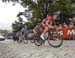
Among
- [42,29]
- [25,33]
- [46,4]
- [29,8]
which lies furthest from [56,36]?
[29,8]

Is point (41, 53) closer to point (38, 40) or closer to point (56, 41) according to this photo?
point (56, 41)

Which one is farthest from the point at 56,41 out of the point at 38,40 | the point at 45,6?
the point at 45,6

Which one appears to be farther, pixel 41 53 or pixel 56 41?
pixel 56 41

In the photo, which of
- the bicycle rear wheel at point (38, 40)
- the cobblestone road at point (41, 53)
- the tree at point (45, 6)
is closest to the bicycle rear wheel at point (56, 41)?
the cobblestone road at point (41, 53)

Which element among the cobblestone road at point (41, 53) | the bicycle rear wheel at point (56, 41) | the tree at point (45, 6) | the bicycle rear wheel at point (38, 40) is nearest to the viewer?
the cobblestone road at point (41, 53)

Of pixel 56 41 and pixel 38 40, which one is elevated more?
pixel 56 41

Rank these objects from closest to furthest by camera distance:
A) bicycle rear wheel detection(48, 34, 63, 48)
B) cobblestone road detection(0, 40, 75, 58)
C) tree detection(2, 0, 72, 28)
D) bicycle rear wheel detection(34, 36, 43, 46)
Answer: cobblestone road detection(0, 40, 75, 58) → bicycle rear wheel detection(48, 34, 63, 48) → bicycle rear wheel detection(34, 36, 43, 46) → tree detection(2, 0, 72, 28)

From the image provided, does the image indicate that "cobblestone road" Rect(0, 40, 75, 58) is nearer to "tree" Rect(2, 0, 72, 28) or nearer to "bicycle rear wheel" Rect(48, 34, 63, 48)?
"bicycle rear wheel" Rect(48, 34, 63, 48)

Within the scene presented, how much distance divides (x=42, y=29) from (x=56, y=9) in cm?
3876

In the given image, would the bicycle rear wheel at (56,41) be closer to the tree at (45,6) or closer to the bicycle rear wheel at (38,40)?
the bicycle rear wheel at (38,40)

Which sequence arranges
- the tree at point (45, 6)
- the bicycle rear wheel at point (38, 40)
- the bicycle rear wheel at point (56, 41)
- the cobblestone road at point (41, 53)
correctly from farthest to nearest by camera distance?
the tree at point (45, 6) → the bicycle rear wheel at point (38, 40) → the bicycle rear wheel at point (56, 41) → the cobblestone road at point (41, 53)

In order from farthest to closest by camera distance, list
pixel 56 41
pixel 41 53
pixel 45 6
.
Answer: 1. pixel 45 6
2. pixel 56 41
3. pixel 41 53

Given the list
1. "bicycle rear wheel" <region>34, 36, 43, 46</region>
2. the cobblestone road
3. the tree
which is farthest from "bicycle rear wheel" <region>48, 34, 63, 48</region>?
the tree

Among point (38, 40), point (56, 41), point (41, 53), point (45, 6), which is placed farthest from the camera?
point (45, 6)
